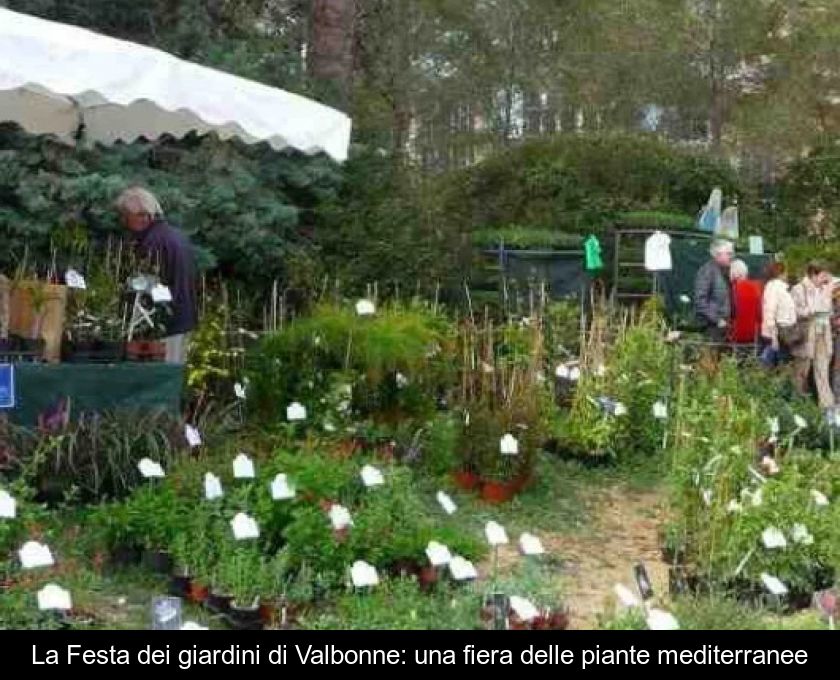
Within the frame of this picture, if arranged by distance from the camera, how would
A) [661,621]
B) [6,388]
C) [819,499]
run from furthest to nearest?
1. [6,388]
2. [819,499]
3. [661,621]

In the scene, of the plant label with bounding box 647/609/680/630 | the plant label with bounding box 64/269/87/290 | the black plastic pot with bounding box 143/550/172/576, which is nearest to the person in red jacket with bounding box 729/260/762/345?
the plant label with bounding box 64/269/87/290

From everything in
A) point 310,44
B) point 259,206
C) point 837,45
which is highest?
point 837,45

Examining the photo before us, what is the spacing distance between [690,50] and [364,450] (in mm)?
15543

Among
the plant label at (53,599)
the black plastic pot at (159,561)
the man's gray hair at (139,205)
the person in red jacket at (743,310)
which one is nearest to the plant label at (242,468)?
the black plastic pot at (159,561)

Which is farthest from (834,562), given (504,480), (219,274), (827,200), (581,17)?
(581,17)

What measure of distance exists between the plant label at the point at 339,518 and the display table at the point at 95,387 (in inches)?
82.7

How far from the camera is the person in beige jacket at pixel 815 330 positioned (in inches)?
411

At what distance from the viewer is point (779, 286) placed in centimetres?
1017

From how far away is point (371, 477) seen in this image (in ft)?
16.2

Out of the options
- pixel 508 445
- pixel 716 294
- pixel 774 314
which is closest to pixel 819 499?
pixel 508 445

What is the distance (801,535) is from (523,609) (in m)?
1.62

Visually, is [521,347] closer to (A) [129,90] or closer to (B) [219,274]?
(B) [219,274]

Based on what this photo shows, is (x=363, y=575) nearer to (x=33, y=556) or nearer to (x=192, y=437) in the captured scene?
(x=33, y=556)

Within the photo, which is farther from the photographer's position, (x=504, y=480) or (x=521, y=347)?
(x=521, y=347)
